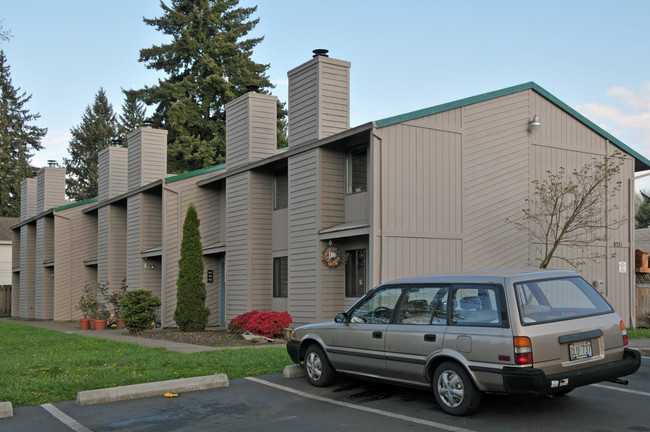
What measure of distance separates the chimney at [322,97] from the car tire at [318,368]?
826 centimetres

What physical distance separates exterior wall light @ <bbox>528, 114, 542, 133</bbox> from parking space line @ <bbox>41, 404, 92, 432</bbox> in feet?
44.1

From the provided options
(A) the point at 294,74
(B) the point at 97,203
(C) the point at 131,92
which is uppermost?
(C) the point at 131,92

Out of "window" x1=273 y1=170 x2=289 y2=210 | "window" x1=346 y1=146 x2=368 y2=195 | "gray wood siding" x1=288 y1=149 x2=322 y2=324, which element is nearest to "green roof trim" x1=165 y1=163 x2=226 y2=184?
"window" x1=273 y1=170 x2=289 y2=210

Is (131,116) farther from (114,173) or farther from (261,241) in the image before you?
(261,241)

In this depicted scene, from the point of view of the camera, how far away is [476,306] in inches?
295

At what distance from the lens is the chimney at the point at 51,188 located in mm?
33781

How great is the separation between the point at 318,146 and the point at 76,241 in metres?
17.9

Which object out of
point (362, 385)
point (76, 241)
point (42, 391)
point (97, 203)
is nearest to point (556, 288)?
point (362, 385)

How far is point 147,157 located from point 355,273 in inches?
475

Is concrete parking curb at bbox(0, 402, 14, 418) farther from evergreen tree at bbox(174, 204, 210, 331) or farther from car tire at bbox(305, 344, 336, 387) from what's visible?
evergreen tree at bbox(174, 204, 210, 331)

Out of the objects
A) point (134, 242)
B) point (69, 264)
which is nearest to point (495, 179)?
point (134, 242)

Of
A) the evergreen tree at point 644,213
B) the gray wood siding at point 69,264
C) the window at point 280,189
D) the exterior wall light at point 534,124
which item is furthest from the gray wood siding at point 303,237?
the evergreen tree at point 644,213

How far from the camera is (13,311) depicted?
36.9 meters

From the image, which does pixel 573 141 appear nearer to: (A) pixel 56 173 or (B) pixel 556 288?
(B) pixel 556 288
